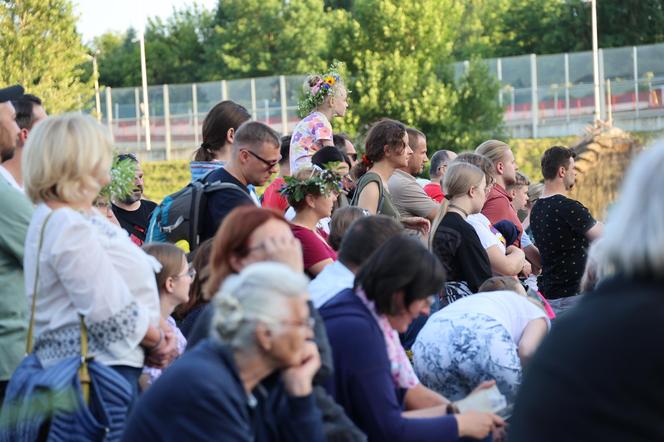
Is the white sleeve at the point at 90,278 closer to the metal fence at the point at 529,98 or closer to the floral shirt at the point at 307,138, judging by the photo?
the floral shirt at the point at 307,138

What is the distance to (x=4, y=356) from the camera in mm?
4746

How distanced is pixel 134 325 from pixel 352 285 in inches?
39.7

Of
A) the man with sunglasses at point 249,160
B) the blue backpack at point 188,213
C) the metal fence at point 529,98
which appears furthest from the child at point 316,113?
the metal fence at point 529,98

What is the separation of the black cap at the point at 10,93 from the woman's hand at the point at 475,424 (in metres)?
2.54

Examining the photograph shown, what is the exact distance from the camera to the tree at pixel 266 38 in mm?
60125

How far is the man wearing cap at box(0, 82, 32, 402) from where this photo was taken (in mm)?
4746

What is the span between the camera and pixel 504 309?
5.62 metres

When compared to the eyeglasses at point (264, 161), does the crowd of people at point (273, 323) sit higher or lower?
lower

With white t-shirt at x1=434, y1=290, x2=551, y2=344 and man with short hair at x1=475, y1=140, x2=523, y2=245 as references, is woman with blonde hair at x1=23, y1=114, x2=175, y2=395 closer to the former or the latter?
white t-shirt at x1=434, y1=290, x2=551, y2=344

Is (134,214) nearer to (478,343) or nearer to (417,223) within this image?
(417,223)

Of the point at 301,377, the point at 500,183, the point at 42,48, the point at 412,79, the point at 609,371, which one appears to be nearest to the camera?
the point at 609,371

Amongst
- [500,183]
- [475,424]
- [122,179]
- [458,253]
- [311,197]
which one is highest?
[122,179]

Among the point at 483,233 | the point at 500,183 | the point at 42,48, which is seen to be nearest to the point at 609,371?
the point at 483,233

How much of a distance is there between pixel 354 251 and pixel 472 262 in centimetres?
246
